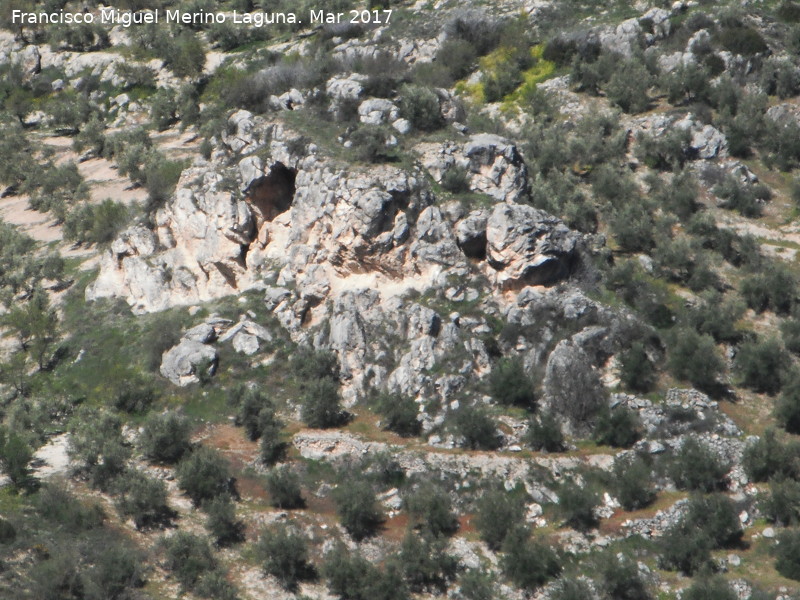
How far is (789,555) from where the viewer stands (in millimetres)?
29234

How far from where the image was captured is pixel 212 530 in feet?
104

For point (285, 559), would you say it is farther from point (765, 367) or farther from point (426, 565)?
point (765, 367)

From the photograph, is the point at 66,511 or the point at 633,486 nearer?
the point at 66,511

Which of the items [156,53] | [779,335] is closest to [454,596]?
[779,335]

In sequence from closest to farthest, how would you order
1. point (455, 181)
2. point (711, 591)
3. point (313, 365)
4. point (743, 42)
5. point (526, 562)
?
point (711, 591), point (526, 562), point (313, 365), point (455, 181), point (743, 42)

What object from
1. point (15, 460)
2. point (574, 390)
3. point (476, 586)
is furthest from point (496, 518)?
point (15, 460)

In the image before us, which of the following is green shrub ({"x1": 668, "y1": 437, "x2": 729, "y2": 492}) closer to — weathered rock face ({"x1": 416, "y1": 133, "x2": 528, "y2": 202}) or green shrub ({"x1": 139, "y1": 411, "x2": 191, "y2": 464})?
weathered rock face ({"x1": 416, "y1": 133, "x2": 528, "y2": 202})

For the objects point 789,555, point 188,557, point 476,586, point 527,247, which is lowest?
point 476,586

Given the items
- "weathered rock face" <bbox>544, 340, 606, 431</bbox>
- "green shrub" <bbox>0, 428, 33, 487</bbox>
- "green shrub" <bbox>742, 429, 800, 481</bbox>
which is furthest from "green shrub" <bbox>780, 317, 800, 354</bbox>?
"green shrub" <bbox>0, 428, 33, 487</bbox>

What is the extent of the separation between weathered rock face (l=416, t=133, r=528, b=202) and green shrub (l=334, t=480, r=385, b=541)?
16043mm

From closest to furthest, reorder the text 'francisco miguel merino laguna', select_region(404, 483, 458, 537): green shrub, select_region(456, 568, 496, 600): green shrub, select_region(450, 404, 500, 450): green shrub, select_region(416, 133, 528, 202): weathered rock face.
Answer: select_region(456, 568, 496, 600): green shrub
select_region(404, 483, 458, 537): green shrub
select_region(450, 404, 500, 450): green shrub
select_region(416, 133, 528, 202): weathered rock face
the text 'francisco miguel merino laguna'

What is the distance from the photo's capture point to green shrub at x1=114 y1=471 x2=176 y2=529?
31766 millimetres

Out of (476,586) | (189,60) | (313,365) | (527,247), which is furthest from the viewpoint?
(189,60)

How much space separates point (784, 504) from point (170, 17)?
213 feet
